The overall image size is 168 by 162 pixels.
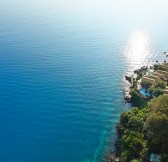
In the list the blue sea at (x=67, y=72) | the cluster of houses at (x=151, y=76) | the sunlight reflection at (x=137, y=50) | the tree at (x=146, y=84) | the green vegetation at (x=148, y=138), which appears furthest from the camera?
the sunlight reflection at (x=137, y=50)

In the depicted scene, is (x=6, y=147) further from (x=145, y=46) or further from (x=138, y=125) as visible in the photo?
(x=145, y=46)

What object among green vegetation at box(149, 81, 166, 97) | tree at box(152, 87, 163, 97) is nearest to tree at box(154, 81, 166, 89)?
green vegetation at box(149, 81, 166, 97)

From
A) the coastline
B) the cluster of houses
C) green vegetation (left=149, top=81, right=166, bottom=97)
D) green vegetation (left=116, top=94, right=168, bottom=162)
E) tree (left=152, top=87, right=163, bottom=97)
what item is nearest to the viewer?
green vegetation (left=116, top=94, right=168, bottom=162)

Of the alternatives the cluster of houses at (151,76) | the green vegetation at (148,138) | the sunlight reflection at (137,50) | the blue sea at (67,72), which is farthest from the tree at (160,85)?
the sunlight reflection at (137,50)

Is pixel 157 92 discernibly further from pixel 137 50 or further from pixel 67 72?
pixel 137 50

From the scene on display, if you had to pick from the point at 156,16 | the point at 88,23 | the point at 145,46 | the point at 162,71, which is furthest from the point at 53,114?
the point at 156,16

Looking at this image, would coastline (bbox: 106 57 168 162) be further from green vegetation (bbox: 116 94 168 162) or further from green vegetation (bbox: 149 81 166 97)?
green vegetation (bbox: 149 81 166 97)

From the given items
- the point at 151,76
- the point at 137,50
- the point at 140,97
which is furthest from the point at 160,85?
the point at 137,50

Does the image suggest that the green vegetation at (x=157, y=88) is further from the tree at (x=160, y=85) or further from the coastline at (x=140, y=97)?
the coastline at (x=140, y=97)
